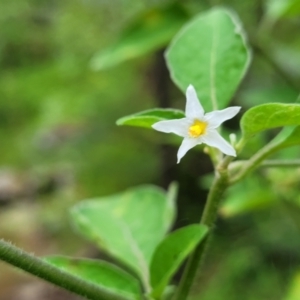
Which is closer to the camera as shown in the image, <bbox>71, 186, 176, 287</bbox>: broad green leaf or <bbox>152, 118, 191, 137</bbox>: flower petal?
<bbox>152, 118, 191, 137</bbox>: flower petal

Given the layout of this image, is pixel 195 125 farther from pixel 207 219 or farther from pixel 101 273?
pixel 101 273

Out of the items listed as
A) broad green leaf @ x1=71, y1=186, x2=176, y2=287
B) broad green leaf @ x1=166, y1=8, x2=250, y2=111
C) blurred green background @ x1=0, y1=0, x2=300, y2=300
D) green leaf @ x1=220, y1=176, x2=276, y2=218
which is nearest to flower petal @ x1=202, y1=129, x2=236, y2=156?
broad green leaf @ x1=166, y1=8, x2=250, y2=111

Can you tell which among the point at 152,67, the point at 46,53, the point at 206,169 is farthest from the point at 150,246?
the point at 46,53

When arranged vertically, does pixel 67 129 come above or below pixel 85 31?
below

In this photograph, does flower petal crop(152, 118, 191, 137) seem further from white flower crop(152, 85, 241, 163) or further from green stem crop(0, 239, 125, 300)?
green stem crop(0, 239, 125, 300)

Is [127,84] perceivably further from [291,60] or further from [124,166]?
[291,60]

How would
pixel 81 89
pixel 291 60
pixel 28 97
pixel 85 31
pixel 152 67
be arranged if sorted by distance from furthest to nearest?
pixel 28 97
pixel 81 89
pixel 152 67
pixel 85 31
pixel 291 60
